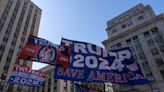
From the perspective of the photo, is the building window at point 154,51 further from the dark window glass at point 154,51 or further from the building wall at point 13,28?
the building wall at point 13,28

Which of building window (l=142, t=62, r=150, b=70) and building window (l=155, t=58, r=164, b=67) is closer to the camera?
building window (l=155, t=58, r=164, b=67)

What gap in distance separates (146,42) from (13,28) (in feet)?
142

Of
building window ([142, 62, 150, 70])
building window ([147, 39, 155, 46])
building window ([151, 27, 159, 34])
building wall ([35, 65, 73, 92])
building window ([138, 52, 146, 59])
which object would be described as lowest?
building wall ([35, 65, 73, 92])

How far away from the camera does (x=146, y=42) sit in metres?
38.7

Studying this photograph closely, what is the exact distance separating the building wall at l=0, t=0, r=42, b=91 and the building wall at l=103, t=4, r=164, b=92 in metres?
29.6

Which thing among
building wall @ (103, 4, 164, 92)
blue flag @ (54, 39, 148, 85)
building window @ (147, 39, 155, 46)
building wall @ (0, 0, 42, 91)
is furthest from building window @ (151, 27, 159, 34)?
building wall @ (0, 0, 42, 91)

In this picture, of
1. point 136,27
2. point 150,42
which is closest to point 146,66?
point 150,42

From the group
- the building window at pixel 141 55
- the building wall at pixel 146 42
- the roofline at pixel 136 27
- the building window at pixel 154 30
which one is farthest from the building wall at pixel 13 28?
the building window at pixel 154 30

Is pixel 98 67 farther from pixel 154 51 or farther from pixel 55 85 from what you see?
pixel 55 85

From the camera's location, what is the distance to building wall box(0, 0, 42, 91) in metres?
47.3

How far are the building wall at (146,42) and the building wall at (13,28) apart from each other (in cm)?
Answer: 2963

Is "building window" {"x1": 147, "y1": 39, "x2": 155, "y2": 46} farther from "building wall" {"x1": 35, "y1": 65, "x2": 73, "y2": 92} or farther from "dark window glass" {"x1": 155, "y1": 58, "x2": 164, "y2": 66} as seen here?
"building wall" {"x1": 35, "y1": 65, "x2": 73, "y2": 92}

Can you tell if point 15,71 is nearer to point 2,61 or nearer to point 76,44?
point 76,44

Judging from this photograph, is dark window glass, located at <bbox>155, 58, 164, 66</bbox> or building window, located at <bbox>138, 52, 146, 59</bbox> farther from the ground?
building window, located at <bbox>138, 52, 146, 59</bbox>
